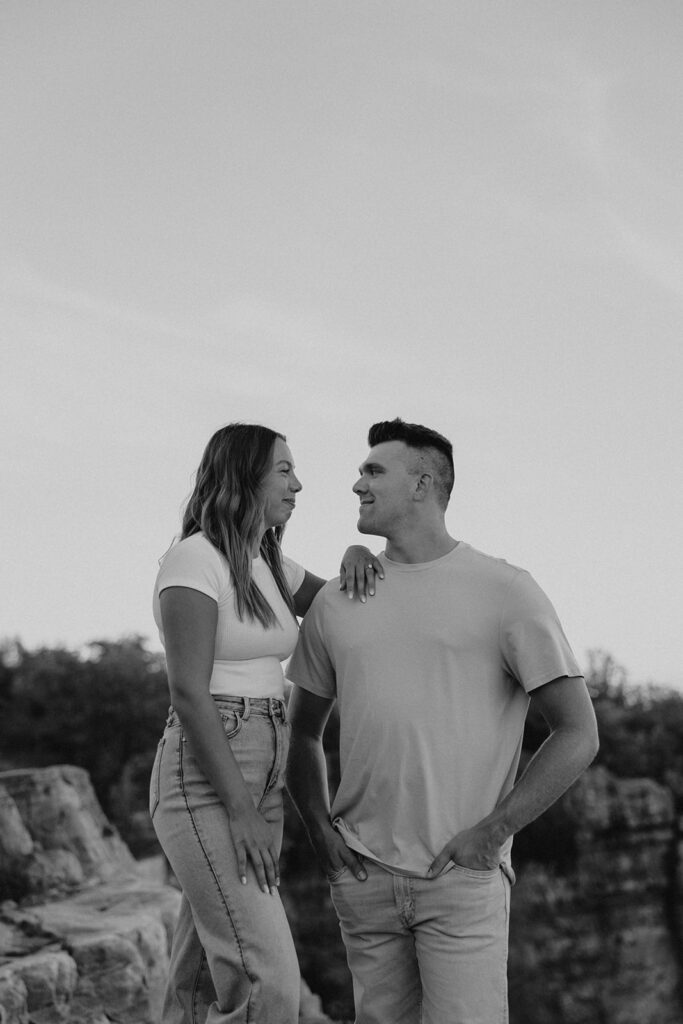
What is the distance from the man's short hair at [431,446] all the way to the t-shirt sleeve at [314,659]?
19.8 inches

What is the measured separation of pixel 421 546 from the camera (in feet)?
10.3

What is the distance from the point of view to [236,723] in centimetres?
277

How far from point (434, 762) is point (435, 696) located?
0.59 ft

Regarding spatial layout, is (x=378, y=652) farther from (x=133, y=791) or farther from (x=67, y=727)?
(x=67, y=727)

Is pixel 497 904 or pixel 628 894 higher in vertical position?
pixel 497 904

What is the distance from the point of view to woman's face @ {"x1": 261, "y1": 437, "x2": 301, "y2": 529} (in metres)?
3.01

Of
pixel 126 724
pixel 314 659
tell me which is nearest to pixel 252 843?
pixel 314 659

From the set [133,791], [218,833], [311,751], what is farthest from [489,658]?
[133,791]

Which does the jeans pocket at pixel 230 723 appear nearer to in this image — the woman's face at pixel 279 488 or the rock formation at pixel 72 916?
the woman's face at pixel 279 488

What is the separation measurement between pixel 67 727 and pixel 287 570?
2017 cm

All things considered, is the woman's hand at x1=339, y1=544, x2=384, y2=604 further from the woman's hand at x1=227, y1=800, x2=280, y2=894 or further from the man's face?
the woman's hand at x1=227, y1=800, x2=280, y2=894

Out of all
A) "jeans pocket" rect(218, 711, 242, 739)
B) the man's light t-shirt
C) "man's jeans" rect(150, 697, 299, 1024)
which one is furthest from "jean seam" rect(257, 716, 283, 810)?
the man's light t-shirt

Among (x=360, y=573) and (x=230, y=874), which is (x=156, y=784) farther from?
(x=360, y=573)

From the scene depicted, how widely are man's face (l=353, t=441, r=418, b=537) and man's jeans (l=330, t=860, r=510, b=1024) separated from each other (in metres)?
1.00
